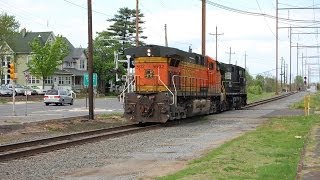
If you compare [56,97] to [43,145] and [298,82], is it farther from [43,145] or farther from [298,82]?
[298,82]

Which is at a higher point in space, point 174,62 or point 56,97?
point 174,62

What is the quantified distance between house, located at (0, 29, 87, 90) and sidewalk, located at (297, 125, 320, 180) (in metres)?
77.5

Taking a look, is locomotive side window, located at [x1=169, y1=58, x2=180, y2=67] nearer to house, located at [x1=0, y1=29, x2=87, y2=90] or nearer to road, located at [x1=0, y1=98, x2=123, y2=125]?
road, located at [x1=0, y1=98, x2=123, y2=125]

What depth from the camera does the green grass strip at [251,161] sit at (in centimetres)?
1012

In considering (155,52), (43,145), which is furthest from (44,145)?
(155,52)

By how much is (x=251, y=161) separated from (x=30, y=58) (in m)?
85.3

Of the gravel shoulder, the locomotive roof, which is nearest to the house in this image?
the locomotive roof

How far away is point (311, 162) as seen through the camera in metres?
11.6

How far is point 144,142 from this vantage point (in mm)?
17500

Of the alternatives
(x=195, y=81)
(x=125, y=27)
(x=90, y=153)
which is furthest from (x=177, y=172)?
(x=125, y=27)

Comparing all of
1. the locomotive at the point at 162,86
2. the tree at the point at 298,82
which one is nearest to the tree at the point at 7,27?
the locomotive at the point at 162,86

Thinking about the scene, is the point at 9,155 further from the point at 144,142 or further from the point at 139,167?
the point at 144,142

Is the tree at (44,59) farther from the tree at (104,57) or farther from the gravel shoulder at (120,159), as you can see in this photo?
the gravel shoulder at (120,159)

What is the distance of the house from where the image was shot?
93125 mm
